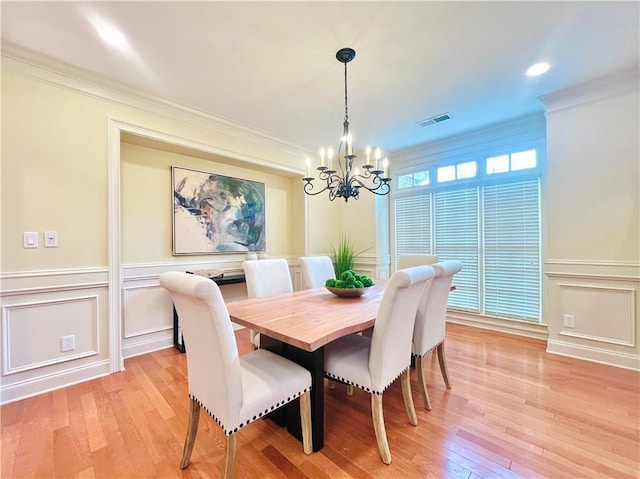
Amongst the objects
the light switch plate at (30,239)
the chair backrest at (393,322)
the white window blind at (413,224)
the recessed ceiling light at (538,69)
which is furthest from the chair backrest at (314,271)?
the recessed ceiling light at (538,69)

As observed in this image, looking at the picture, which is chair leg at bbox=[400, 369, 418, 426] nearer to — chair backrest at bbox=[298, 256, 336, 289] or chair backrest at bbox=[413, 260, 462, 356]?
chair backrest at bbox=[413, 260, 462, 356]

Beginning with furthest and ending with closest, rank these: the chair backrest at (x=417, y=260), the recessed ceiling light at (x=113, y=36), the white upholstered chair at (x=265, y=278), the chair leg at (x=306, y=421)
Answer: the chair backrest at (x=417, y=260) < the white upholstered chair at (x=265, y=278) < the recessed ceiling light at (x=113, y=36) < the chair leg at (x=306, y=421)

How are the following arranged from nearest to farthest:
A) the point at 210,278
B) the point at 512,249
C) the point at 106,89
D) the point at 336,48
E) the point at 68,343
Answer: the point at 336,48 < the point at 68,343 < the point at 106,89 < the point at 210,278 < the point at 512,249

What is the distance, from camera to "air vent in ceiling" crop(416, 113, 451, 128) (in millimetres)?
3080

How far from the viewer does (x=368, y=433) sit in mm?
1663

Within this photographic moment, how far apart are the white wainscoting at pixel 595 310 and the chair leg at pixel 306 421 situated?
271 cm

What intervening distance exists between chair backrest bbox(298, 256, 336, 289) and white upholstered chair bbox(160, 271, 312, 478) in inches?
51.6

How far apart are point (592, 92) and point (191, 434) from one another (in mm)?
4115

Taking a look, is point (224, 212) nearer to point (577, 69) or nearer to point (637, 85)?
point (577, 69)

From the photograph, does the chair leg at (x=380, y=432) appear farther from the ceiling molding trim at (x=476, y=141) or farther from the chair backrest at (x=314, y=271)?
the ceiling molding trim at (x=476, y=141)

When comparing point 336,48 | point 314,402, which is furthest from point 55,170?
point 314,402

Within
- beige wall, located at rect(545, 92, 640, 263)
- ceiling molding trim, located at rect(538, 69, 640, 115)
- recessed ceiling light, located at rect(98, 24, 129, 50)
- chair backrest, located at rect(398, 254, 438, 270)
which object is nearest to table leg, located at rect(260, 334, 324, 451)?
chair backrest, located at rect(398, 254, 438, 270)

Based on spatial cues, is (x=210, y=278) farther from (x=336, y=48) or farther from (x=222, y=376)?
(x=336, y=48)

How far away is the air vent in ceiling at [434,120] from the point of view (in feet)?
10.1
